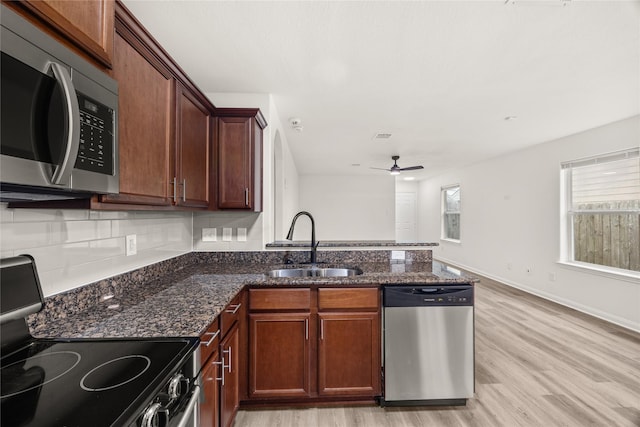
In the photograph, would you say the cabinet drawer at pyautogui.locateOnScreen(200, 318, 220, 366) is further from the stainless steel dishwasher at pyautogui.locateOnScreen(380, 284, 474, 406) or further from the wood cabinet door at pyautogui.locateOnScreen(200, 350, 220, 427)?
the stainless steel dishwasher at pyautogui.locateOnScreen(380, 284, 474, 406)

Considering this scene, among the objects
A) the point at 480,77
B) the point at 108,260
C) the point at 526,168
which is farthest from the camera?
the point at 526,168

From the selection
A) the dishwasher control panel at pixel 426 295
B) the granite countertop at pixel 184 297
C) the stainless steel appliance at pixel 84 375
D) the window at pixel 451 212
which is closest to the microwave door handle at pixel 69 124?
the stainless steel appliance at pixel 84 375

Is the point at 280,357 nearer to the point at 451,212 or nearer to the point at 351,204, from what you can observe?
the point at 351,204

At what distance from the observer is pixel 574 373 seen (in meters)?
2.50

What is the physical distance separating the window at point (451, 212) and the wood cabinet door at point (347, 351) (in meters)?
6.28

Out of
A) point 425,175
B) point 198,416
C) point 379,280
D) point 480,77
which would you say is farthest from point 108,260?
point 425,175

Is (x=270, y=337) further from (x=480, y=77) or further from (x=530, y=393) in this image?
(x=480, y=77)

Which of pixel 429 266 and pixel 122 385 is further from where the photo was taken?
pixel 429 266

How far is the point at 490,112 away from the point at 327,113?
5.81 feet

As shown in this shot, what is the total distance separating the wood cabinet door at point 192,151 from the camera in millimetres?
1746

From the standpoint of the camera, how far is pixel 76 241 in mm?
1402

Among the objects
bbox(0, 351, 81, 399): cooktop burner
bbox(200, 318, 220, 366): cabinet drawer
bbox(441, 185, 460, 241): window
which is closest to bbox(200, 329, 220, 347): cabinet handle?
bbox(200, 318, 220, 366): cabinet drawer

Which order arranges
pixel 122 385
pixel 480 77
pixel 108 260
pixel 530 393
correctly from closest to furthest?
1. pixel 122 385
2. pixel 108 260
3. pixel 530 393
4. pixel 480 77

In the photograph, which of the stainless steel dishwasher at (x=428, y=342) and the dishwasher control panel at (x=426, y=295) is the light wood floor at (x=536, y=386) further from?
the dishwasher control panel at (x=426, y=295)
